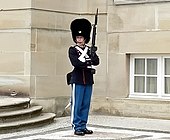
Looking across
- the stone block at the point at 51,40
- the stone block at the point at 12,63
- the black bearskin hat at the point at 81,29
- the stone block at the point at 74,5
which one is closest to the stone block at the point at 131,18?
the stone block at the point at 74,5

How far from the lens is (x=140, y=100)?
10555mm

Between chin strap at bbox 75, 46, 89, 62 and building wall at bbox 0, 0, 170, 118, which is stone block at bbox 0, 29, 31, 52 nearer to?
building wall at bbox 0, 0, 170, 118

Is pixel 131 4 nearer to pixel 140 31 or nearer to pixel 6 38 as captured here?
pixel 140 31

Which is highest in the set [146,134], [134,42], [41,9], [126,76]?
[41,9]

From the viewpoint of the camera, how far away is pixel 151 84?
1066 centimetres

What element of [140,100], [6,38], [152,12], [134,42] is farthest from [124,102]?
[6,38]

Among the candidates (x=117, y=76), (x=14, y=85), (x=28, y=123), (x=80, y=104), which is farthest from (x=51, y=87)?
(x=80, y=104)

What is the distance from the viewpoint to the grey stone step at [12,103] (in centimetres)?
917

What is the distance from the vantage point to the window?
10.5m

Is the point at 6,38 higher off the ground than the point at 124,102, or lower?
higher

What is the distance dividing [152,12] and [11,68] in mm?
2973

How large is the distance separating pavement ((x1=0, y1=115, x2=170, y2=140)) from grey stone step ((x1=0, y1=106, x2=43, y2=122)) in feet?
0.98

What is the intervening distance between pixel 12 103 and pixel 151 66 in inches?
118

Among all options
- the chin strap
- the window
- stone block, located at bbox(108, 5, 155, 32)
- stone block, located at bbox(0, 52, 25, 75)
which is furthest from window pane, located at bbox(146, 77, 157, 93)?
the chin strap
